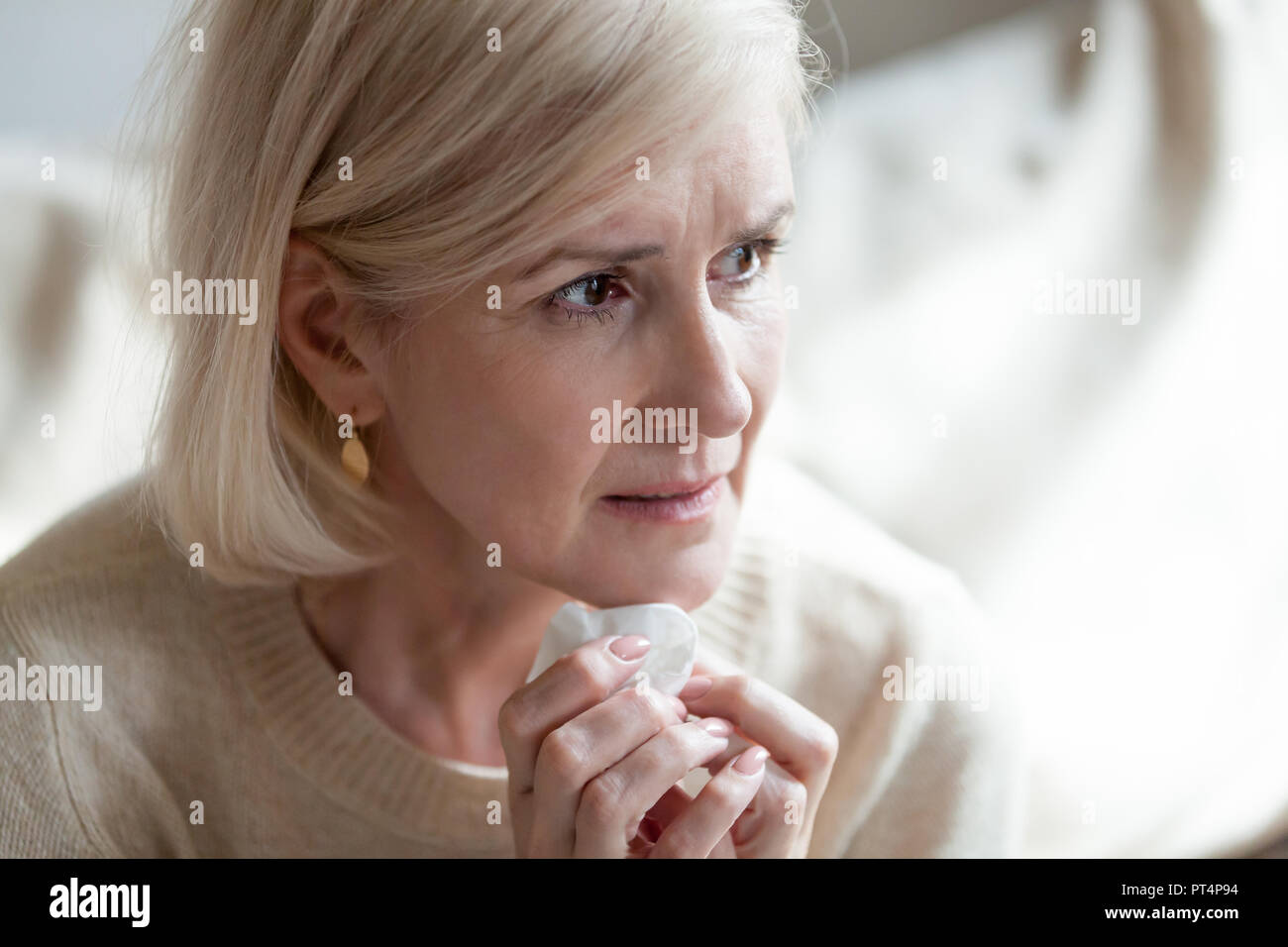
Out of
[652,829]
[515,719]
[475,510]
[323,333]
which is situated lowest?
[652,829]

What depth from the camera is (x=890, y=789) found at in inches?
47.1

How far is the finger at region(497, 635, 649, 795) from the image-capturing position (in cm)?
89

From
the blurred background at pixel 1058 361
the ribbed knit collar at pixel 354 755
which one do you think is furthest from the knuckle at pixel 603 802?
the blurred background at pixel 1058 361

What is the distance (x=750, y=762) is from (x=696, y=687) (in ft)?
0.24

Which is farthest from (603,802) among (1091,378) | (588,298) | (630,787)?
(1091,378)

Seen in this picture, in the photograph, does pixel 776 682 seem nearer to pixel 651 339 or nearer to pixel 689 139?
pixel 651 339

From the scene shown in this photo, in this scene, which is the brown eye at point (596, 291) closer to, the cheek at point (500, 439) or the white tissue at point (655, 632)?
the cheek at point (500, 439)

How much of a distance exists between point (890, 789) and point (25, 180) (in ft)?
4.66

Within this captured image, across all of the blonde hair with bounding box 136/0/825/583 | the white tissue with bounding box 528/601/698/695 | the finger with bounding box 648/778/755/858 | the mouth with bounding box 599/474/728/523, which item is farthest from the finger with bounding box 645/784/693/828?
the blonde hair with bounding box 136/0/825/583

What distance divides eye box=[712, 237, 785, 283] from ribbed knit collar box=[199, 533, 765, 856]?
1.58 ft

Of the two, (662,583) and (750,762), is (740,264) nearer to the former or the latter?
(662,583)

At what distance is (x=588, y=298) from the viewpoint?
879mm
